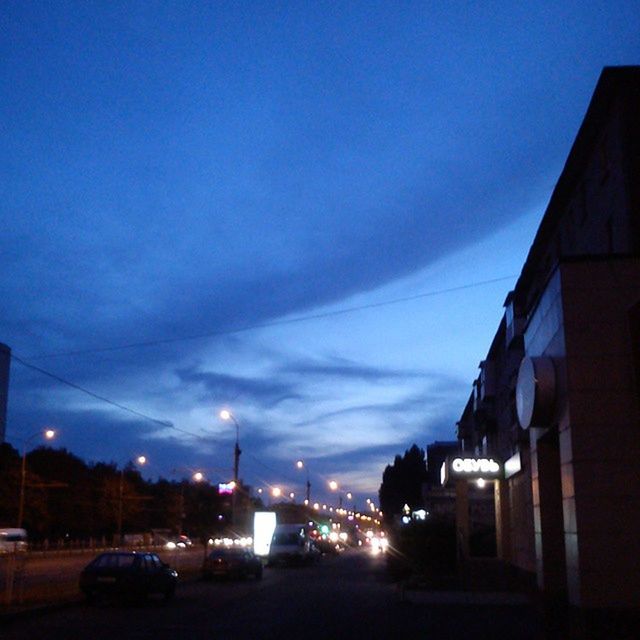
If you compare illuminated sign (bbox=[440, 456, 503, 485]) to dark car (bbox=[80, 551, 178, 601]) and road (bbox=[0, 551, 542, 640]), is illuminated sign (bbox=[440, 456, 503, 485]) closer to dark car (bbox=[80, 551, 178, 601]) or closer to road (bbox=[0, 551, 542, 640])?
road (bbox=[0, 551, 542, 640])

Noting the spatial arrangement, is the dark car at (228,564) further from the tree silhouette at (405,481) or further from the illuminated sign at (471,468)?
the tree silhouette at (405,481)

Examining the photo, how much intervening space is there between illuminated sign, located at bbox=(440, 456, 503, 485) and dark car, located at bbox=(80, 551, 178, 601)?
614 inches

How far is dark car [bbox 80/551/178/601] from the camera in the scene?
24.7 metres

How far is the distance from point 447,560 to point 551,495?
18.5 meters

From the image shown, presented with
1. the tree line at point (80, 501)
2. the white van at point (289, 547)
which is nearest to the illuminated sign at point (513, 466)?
the white van at point (289, 547)

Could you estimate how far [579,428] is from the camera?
560 inches

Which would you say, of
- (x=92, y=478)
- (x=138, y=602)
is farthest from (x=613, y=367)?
(x=92, y=478)

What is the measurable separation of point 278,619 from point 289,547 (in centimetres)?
3311

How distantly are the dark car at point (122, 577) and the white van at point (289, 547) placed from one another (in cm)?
2790

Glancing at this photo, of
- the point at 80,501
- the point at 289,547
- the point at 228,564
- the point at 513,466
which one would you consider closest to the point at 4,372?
the point at 228,564

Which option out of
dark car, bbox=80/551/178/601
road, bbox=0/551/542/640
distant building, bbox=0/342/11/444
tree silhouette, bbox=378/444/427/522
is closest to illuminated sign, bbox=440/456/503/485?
road, bbox=0/551/542/640

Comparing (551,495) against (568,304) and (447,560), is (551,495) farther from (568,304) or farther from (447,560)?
(447,560)

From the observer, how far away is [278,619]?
21.4 metres

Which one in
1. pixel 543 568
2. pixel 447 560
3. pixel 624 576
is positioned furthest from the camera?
pixel 447 560
